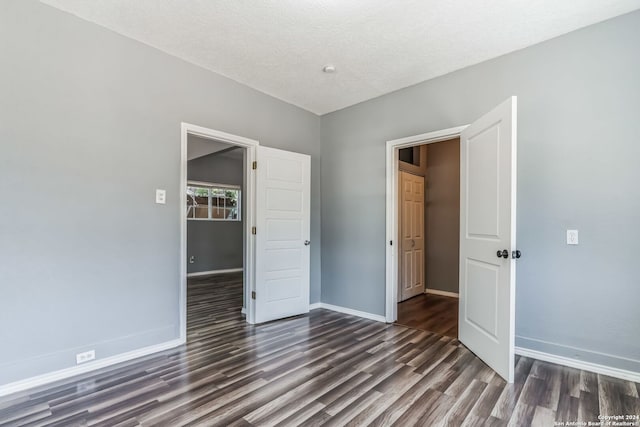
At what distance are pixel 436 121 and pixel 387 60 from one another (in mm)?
863

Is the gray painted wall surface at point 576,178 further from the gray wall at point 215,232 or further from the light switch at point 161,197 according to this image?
the gray wall at point 215,232

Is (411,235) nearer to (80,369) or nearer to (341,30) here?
(341,30)

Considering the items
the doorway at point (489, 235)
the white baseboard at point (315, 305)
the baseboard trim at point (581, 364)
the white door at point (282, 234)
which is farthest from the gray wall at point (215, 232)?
the baseboard trim at point (581, 364)

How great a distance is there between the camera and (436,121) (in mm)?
3426

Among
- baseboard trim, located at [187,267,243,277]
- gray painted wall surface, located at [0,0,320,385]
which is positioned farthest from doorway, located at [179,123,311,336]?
baseboard trim, located at [187,267,243,277]

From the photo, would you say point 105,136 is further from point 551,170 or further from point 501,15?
point 551,170

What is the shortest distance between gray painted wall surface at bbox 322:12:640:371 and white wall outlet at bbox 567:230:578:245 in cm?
4

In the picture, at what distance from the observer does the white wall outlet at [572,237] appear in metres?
2.57

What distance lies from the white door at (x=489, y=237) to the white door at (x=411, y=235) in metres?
1.68

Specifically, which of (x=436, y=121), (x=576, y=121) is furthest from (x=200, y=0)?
(x=576, y=121)

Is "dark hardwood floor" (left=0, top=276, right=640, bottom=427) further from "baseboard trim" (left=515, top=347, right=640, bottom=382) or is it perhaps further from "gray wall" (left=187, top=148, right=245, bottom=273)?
"gray wall" (left=187, top=148, right=245, bottom=273)

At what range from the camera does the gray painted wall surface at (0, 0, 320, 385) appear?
219 cm

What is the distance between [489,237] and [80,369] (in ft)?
11.3

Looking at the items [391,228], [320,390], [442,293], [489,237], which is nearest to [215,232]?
[391,228]
